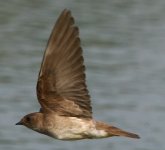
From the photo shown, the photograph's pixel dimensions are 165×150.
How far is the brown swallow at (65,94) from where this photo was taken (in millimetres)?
6938

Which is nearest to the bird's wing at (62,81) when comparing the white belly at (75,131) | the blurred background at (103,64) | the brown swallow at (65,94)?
the brown swallow at (65,94)

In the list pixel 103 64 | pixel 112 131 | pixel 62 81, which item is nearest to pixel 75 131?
pixel 112 131

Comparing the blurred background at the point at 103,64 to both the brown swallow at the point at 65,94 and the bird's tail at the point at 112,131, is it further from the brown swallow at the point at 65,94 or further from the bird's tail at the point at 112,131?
the bird's tail at the point at 112,131

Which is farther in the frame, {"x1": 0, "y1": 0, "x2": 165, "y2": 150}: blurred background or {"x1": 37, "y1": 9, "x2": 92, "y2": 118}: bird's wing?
{"x1": 0, "y1": 0, "x2": 165, "y2": 150}: blurred background

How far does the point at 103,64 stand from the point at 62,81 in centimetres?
517

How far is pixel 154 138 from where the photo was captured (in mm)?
10352

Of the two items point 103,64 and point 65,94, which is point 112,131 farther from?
point 103,64

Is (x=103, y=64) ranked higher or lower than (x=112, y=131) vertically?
higher

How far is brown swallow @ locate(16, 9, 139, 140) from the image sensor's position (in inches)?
273

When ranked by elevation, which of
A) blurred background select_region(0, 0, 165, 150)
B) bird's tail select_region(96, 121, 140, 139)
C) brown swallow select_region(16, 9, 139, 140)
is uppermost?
blurred background select_region(0, 0, 165, 150)

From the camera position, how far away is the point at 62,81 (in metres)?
7.13

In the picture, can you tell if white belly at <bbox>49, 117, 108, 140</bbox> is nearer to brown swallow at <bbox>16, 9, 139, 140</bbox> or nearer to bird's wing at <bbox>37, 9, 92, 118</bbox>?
brown swallow at <bbox>16, 9, 139, 140</bbox>

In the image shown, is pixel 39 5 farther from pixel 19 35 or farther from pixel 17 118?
pixel 17 118

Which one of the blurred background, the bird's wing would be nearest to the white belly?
the bird's wing
